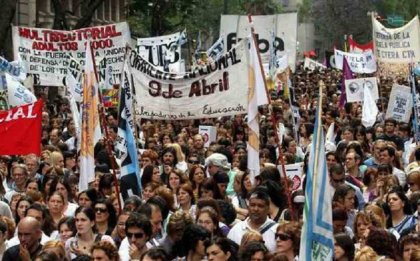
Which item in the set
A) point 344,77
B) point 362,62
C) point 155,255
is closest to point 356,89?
point 344,77

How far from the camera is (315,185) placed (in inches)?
284

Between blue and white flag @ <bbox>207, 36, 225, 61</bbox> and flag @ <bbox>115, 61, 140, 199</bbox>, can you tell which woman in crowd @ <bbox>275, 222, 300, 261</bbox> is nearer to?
flag @ <bbox>115, 61, 140, 199</bbox>

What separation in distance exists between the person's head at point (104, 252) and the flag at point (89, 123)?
11.7ft

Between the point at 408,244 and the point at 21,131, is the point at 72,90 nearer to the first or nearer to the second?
the point at 21,131

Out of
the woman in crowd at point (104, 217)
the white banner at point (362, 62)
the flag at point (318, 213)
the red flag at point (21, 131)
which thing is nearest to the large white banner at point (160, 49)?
the white banner at point (362, 62)

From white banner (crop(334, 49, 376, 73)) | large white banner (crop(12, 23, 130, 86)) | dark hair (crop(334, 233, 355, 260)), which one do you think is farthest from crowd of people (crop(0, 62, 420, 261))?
white banner (crop(334, 49, 376, 73))

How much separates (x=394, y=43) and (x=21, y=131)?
13.1 m

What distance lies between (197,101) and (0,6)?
557 inches

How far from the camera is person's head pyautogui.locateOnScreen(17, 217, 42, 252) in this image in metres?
8.54

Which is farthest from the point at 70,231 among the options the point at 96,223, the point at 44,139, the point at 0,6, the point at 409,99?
the point at 0,6

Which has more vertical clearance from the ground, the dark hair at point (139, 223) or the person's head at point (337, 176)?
the person's head at point (337, 176)

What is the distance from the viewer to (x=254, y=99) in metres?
12.0

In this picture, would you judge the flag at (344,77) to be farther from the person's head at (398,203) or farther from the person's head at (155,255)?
the person's head at (155,255)

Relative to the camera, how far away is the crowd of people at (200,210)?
808 centimetres
